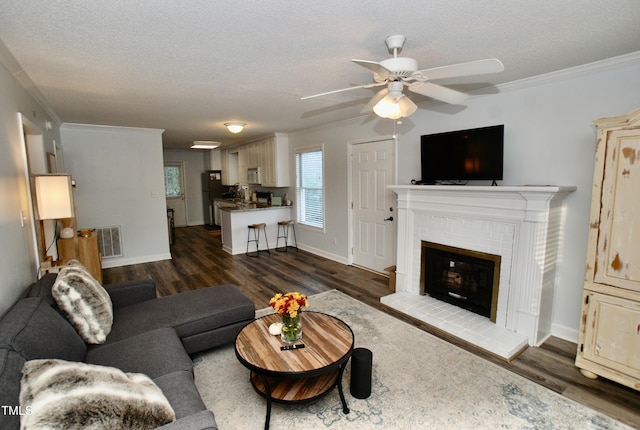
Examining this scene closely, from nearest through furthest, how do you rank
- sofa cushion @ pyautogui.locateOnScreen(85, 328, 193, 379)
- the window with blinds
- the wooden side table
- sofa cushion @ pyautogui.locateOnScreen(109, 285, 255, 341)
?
sofa cushion @ pyautogui.locateOnScreen(85, 328, 193, 379)
sofa cushion @ pyautogui.locateOnScreen(109, 285, 255, 341)
the wooden side table
the window with blinds

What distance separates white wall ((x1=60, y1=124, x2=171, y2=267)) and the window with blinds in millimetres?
2615

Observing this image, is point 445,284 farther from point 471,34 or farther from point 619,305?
point 471,34

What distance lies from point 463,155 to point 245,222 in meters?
4.35

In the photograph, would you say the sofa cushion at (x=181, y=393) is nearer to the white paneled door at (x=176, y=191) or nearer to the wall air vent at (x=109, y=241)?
the wall air vent at (x=109, y=241)

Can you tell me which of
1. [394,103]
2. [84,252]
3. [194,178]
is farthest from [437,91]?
[194,178]

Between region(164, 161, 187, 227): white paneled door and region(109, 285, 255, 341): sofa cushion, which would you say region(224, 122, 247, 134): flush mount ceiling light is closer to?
region(109, 285, 255, 341): sofa cushion

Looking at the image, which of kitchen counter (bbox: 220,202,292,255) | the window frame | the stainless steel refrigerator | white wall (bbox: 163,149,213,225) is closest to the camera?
the window frame

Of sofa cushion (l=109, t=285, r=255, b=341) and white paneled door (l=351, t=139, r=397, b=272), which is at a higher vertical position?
white paneled door (l=351, t=139, r=397, b=272)

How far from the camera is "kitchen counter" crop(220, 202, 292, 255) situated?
6324 mm

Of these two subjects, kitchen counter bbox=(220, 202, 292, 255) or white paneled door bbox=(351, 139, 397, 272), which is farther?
kitchen counter bbox=(220, 202, 292, 255)

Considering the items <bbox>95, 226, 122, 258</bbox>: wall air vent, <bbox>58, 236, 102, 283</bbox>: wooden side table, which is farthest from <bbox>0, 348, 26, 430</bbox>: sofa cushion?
<bbox>95, 226, 122, 258</bbox>: wall air vent

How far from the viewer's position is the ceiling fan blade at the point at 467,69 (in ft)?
5.69

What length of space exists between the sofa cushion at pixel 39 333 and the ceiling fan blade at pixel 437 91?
8.60ft

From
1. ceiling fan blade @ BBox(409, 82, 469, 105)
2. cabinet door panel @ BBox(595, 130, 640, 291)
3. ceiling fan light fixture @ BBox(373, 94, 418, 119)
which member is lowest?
cabinet door panel @ BBox(595, 130, 640, 291)
